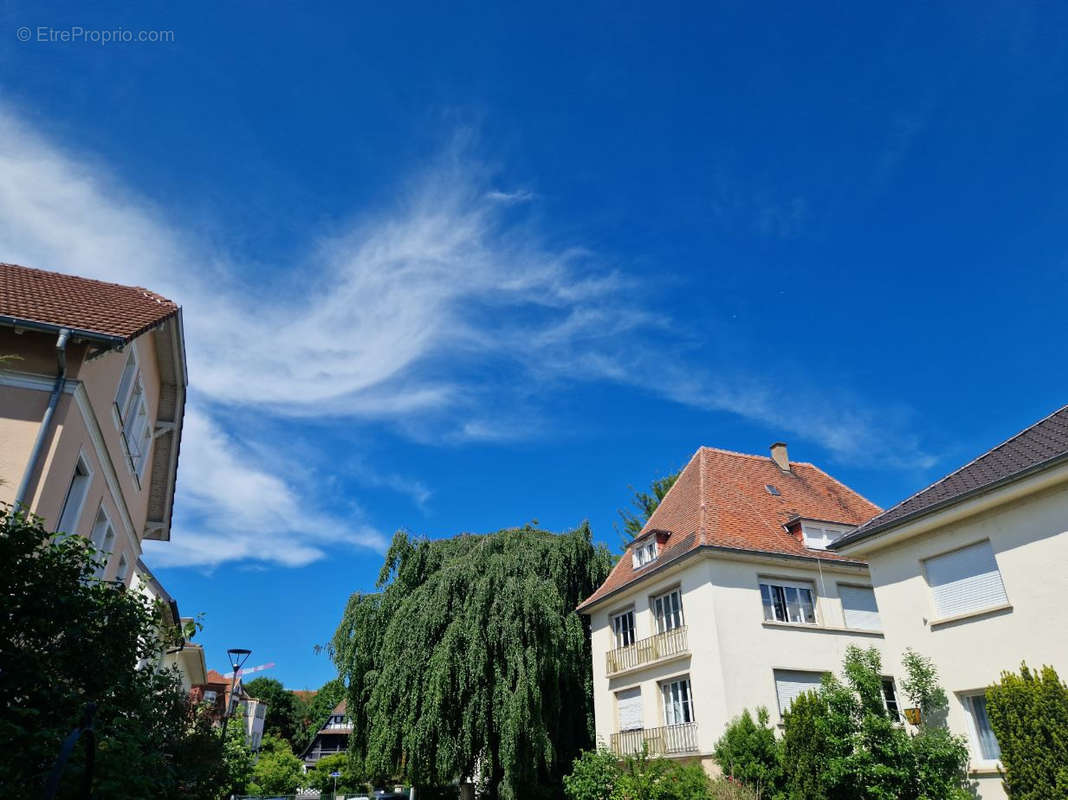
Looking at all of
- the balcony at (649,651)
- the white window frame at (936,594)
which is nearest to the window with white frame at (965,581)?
the white window frame at (936,594)

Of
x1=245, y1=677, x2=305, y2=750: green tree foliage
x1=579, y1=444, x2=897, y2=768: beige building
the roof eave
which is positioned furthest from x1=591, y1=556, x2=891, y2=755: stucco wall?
x1=245, y1=677, x2=305, y2=750: green tree foliage

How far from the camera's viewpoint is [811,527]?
20.9 meters

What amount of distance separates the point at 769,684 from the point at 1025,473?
9.60 metres

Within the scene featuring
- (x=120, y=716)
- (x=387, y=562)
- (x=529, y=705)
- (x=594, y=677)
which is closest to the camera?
(x=120, y=716)

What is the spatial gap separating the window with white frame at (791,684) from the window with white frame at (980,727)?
22.1 feet

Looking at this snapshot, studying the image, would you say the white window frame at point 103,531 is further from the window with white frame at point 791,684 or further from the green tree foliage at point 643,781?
the window with white frame at point 791,684

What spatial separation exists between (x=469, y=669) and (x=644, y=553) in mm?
6682

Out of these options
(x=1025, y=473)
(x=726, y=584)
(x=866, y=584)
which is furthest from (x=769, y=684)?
(x=1025, y=473)

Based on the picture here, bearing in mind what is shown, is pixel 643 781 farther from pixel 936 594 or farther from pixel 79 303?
pixel 79 303

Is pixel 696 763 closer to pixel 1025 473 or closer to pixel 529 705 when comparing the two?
pixel 529 705

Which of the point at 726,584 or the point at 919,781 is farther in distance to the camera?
the point at 726,584

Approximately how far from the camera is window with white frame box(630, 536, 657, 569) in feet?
71.8

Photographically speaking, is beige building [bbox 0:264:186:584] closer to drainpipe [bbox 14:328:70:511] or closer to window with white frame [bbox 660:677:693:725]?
drainpipe [bbox 14:328:70:511]

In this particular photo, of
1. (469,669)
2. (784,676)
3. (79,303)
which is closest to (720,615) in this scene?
(784,676)
